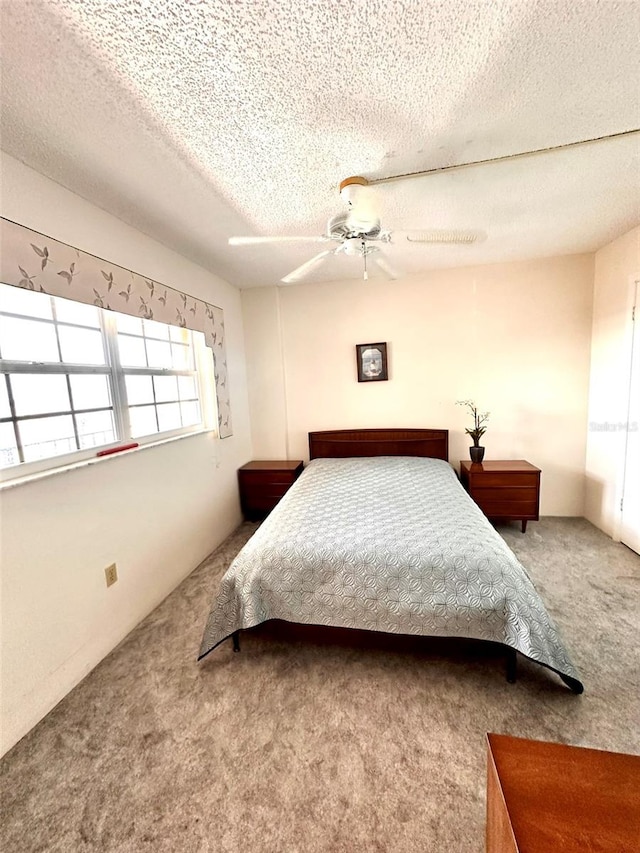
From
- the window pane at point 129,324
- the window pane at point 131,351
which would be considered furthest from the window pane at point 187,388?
the window pane at point 129,324

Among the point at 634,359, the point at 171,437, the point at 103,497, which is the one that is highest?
the point at 634,359

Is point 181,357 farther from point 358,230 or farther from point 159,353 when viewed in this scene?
point 358,230

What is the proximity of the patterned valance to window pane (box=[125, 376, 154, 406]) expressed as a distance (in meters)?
0.41

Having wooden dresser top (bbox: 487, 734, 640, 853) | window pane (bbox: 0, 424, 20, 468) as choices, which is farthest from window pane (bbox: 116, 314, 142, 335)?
wooden dresser top (bbox: 487, 734, 640, 853)

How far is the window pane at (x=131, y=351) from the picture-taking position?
213 centimetres

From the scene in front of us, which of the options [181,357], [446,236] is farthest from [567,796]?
[181,357]

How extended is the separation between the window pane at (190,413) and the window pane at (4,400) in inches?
50.5

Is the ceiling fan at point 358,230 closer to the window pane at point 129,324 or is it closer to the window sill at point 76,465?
the window pane at point 129,324

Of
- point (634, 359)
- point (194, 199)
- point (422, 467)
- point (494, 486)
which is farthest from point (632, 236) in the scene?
point (194, 199)

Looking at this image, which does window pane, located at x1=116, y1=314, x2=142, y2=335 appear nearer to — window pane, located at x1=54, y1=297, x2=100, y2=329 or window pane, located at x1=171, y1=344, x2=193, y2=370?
window pane, located at x1=54, y1=297, x2=100, y2=329

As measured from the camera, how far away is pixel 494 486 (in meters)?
2.96

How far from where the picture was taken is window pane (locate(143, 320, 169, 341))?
2.38m

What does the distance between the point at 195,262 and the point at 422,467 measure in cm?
259

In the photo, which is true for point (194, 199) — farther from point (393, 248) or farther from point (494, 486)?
point (494, 486)
